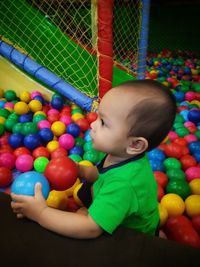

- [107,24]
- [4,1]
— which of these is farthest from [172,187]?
[4,1]

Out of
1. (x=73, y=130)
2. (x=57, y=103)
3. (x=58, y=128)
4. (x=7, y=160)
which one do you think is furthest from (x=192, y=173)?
(x=57, y=103)

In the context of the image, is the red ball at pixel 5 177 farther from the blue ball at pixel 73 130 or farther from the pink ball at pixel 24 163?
the blue ball at pixel 73 130

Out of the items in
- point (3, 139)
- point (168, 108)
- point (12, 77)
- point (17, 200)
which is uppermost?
point (168, 108)

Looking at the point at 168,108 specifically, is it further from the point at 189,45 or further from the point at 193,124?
the point at 189,45

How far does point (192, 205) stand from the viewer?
1.11 metres

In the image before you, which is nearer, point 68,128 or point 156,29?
point 68,128

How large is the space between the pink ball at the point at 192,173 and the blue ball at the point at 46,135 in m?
0.79

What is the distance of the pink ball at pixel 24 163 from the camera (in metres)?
1.37

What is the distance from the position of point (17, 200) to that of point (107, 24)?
1.10 m

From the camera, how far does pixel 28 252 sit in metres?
0.66

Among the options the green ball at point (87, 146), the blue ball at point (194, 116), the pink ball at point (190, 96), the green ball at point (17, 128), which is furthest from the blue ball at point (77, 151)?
the pink ball at point (190, 96)

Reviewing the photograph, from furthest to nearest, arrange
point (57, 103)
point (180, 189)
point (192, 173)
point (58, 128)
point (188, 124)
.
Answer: point (57, 103) < point (188, 124) < point (58, 128) < point (192, 173) < point (180, 189)

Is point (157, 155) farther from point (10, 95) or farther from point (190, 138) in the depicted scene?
point (10, 95)

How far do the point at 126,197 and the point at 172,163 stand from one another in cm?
80
